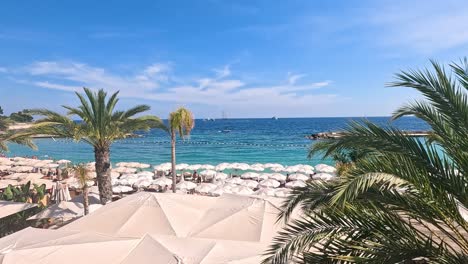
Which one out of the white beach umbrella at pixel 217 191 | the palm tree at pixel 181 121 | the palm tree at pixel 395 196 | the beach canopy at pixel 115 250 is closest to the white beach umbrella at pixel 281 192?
the white beach umbrella at pixel 217 191

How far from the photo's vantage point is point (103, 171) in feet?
39.5

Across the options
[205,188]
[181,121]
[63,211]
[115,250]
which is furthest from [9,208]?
[205,188]

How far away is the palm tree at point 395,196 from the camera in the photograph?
3.12 meters

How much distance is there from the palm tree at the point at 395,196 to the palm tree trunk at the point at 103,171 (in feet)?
30.9

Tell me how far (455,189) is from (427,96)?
4.25 ft

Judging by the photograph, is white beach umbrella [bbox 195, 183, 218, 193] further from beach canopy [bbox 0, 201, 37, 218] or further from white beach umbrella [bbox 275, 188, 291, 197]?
beach canopy [bbox 0, 201, 37, 218]

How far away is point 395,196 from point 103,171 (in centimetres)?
1069

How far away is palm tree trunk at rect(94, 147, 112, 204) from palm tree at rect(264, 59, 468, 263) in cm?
943

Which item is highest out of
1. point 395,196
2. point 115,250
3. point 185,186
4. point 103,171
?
point 395,196

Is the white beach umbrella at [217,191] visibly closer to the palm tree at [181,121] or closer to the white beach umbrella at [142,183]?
the palm tree at [181,121]

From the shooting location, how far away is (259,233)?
688cm

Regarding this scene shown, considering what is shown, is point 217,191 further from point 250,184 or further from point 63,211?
point 63,211

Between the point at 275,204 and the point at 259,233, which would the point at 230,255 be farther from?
the point at 275,204

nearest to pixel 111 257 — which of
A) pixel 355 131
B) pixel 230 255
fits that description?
pixel 230 255
